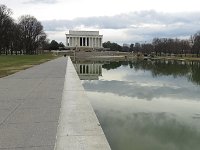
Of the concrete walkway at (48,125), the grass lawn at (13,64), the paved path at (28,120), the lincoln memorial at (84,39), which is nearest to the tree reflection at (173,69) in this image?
the grass lawn at (13,64)

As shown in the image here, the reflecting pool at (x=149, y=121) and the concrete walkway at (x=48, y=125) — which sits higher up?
the concrete walkway at (x=48, y=125)

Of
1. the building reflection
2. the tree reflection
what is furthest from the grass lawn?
the tree reflection

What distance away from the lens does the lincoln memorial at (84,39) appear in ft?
523

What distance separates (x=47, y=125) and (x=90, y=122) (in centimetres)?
142

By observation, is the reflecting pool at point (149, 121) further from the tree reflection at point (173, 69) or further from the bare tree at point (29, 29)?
the bare tree at point (29, 29)

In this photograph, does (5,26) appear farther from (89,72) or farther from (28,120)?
(28,120)

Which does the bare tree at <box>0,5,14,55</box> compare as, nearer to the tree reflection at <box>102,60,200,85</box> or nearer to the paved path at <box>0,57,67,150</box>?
the tree reflection at <box>102,60,200,85</box>

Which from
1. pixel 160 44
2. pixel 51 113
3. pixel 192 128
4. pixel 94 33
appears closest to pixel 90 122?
pixel 51 113

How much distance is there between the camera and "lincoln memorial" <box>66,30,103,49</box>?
15950cm

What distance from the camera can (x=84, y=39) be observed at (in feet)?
534

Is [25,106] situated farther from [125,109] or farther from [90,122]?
[125,109]

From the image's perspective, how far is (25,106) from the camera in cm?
1082

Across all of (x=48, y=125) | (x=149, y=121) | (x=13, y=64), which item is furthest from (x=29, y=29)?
(x=48, y=125)

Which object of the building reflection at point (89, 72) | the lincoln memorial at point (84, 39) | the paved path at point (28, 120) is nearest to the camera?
the paved path at point (28, 120)
